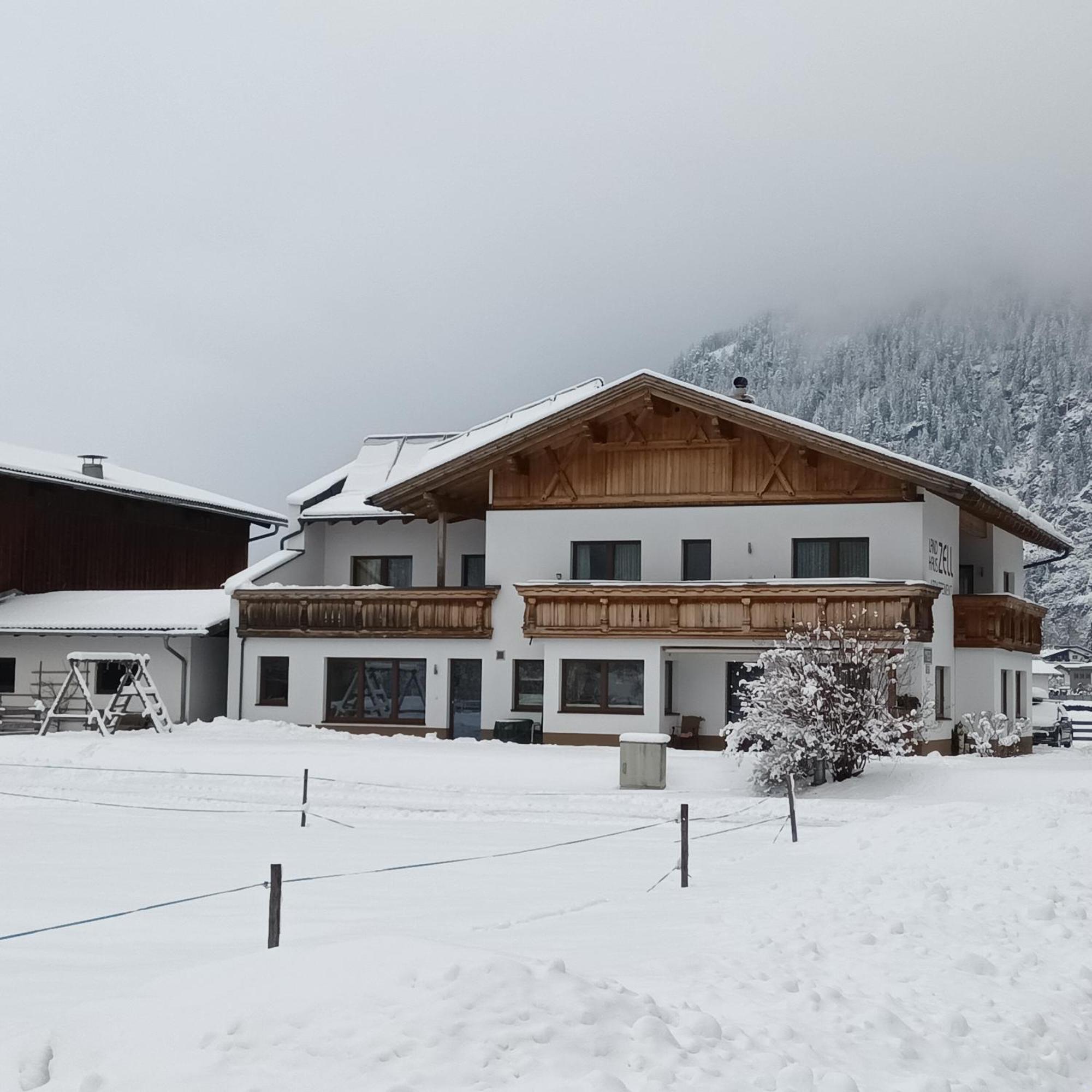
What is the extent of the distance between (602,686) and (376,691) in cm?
604

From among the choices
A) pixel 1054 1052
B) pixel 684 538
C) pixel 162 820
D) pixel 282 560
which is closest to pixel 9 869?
pixel 162 820

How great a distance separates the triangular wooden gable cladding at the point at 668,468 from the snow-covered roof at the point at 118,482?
1514cm

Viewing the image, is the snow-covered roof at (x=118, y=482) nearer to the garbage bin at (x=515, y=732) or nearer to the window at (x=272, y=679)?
the window at (x=272, y=679)

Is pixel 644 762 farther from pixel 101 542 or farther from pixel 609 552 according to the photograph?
pixel 101 542

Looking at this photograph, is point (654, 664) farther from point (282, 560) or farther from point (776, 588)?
point (282, 560)

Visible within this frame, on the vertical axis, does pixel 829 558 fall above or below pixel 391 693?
above

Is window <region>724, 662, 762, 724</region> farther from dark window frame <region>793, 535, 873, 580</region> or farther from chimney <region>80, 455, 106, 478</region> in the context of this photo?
chimney <region>80, 455, 106, 478</region>

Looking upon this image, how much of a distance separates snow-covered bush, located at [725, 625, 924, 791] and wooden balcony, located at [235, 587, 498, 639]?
10302 mm

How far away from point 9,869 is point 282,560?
71.1ft

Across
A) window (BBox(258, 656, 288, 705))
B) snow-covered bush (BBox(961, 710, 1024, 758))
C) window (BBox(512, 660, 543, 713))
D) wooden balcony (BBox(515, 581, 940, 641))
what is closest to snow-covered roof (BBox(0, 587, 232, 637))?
window (BBox(258, 656, 288, 705))

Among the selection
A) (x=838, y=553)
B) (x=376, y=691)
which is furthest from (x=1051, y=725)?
(x=376, y=691)

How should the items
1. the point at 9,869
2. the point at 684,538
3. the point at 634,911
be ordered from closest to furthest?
the point at 634,911, the point at 9,869, the point at 684,538

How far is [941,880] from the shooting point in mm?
12438

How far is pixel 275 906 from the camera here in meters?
9.04
